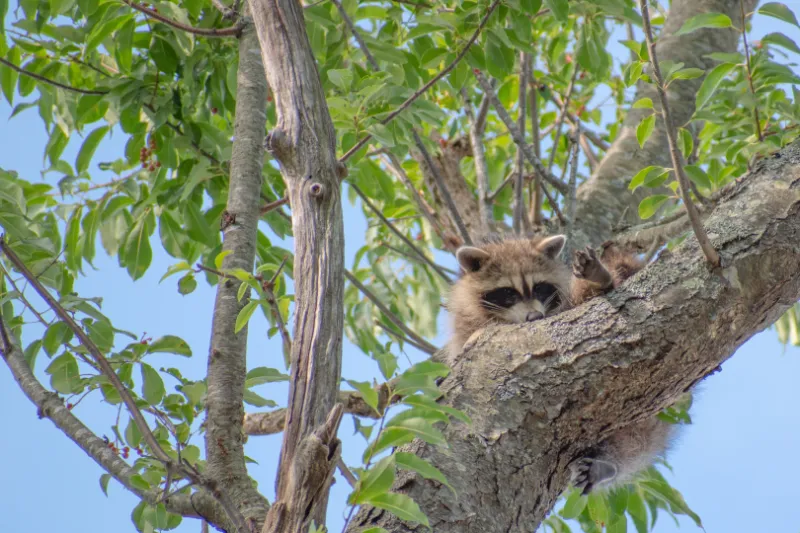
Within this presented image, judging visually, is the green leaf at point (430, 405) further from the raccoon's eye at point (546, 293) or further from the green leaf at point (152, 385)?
the raccoon's eye at point (546, 293)

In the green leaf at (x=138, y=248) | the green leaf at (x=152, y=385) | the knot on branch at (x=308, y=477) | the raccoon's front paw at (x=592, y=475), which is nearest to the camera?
the knot on branch at (x=308, y=477)

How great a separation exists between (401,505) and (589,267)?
4.81 ft

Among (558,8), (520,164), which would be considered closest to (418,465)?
(558,8)

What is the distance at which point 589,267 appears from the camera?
2.73 meters

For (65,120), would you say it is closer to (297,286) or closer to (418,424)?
(297,286)

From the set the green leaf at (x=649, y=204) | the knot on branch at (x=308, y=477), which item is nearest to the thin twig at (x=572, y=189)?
the green leaf at (x=649, y=204)

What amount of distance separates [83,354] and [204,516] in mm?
836

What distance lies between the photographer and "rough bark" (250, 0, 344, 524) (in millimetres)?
1533

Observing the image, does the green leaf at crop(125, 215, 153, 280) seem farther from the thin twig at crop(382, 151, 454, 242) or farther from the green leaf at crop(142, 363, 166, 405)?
the thin twig at crop(382, 151, 454, 242)

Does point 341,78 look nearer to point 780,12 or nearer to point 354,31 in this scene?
point 354,31

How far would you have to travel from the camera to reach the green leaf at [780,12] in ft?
7.30

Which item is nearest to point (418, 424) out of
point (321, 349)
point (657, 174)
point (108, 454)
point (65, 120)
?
point (321, 349)

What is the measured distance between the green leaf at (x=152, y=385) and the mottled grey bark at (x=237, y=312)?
339mm

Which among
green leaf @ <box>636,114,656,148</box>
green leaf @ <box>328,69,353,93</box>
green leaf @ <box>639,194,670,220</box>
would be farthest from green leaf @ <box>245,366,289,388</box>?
green leaf @ <box>639,194,670,220</box>
